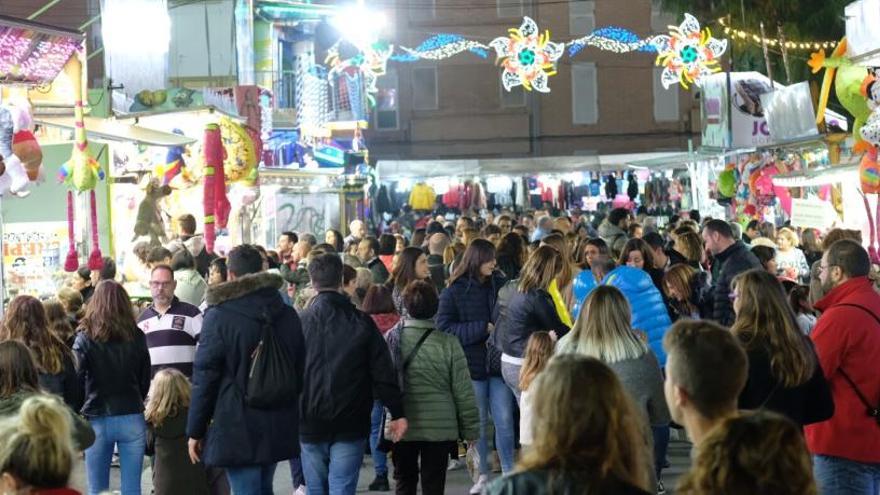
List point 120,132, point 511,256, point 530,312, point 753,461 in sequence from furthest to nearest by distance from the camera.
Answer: point 120,132 < point 511,256 < point 530,312 < point 753,461

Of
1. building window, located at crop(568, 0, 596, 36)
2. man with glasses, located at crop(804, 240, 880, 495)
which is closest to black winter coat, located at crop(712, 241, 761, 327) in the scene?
man with glasses, located at crop(804, 240, 880, 495)

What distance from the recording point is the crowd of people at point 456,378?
413 cm

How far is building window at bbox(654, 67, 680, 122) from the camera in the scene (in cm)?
5012

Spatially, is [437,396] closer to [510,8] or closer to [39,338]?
[39,338]

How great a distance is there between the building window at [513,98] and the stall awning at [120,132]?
113ft

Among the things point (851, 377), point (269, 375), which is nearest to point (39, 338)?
point (269, 375)

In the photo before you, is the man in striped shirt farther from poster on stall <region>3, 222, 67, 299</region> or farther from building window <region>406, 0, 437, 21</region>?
building window <region>406, 0, 437, 21</region>

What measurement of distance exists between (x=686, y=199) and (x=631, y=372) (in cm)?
2877

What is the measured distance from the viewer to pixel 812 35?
3272 centimetres

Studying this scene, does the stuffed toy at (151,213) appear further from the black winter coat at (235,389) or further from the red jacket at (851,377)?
the red jacket at (851,377)

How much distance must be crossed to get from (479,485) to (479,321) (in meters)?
1.25

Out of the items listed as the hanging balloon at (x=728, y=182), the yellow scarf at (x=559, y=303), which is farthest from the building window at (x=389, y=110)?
the yellow scarf at (x=559, y=303)

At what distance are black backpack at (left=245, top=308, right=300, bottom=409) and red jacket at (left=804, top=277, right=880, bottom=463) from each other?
8.89 feet

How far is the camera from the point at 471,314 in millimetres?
11195
